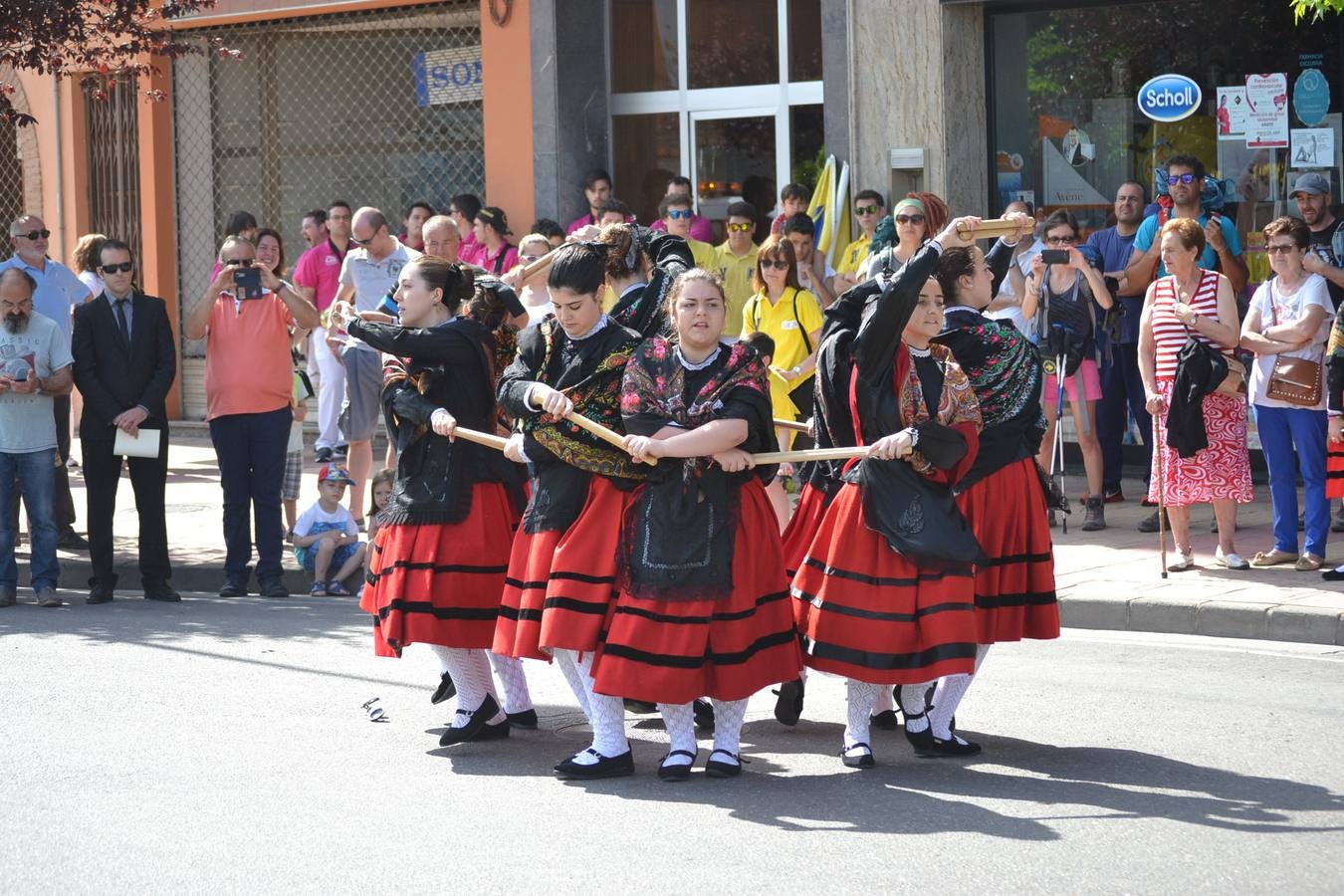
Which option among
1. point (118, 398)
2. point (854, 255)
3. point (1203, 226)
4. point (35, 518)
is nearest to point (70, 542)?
point (35, 518)

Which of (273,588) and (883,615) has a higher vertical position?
(883,615)

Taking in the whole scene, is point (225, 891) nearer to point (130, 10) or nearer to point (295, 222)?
point (130, 10)

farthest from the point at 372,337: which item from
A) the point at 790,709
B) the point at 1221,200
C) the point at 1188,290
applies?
the point at 1221,200

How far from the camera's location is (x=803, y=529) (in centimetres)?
675

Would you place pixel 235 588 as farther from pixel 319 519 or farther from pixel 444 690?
pixel 444 690

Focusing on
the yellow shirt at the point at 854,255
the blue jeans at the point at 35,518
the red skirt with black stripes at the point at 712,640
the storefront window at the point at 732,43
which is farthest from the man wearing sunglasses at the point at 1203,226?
the blue jeans at the point at 35,518

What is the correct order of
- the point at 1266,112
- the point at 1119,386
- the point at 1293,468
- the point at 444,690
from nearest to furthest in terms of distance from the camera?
the point at 444,690 → the point at 1293,468 → the point at 1119,386 → the point at 1266,112

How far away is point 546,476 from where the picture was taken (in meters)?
6.51

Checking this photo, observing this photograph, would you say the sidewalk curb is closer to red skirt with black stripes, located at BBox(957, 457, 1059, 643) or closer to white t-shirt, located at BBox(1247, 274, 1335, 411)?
white t-shirt, located at BBox(1247, 274, 1335, 411)

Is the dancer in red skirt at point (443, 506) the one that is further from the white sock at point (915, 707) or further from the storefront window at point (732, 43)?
the storefront window at point (732, 43)

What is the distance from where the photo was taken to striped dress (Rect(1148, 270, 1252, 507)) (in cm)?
1022

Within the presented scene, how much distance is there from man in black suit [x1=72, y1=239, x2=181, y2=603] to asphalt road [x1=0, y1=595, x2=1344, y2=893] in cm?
234

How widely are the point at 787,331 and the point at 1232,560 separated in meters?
2.83

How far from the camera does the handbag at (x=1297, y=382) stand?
401 inches
